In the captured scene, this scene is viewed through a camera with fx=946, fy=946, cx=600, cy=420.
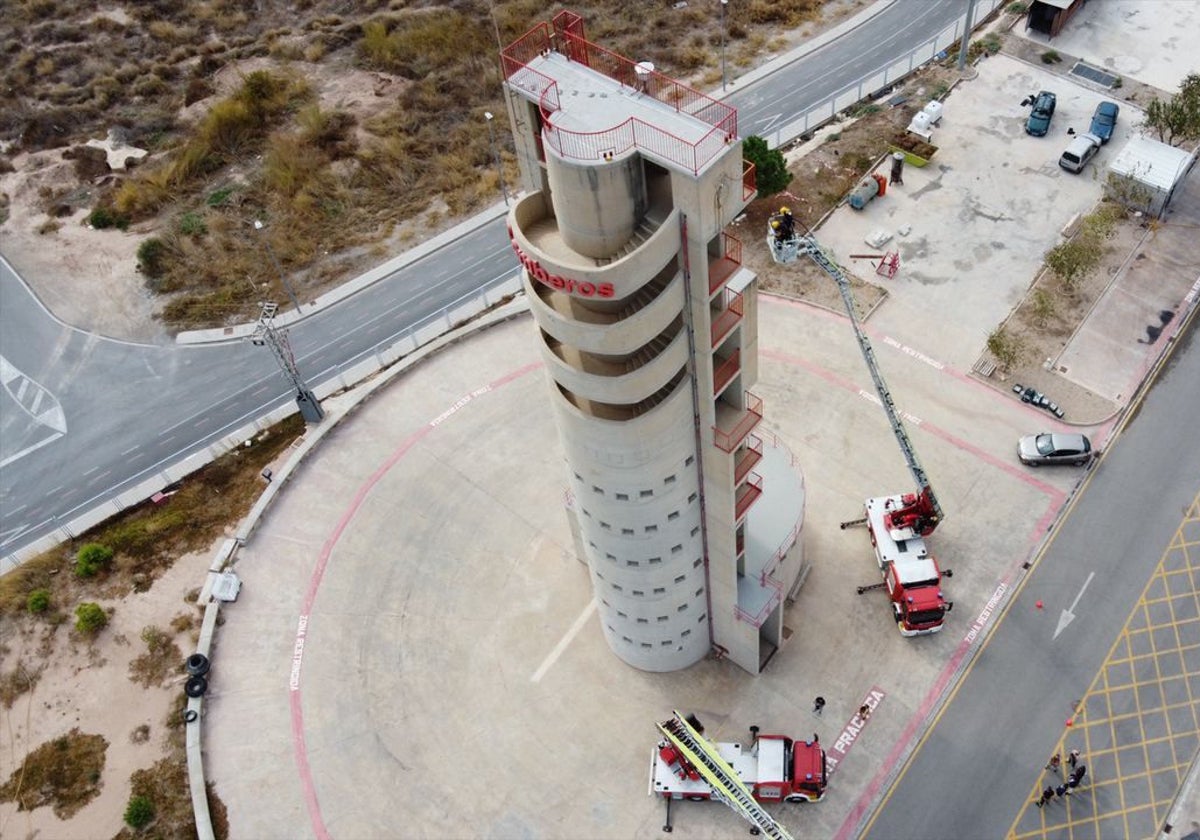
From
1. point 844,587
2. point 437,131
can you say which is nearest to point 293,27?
point 437,131

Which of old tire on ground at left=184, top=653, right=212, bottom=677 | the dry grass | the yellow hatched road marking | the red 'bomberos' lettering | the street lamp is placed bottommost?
the yellow hatched road marking

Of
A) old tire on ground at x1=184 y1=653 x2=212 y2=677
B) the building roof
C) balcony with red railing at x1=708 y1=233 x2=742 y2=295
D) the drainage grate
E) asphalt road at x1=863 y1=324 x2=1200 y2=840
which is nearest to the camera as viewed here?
balcony with red railing at x1=708 y1=233 x2=742 y2=295

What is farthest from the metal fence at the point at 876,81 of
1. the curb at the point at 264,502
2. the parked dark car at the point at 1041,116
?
the curb at the point at 264,502

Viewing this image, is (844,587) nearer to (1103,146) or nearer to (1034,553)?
(1034,553)

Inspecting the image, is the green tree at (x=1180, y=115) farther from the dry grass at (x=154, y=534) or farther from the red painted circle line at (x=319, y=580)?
the dry grass at (x=154, y=534)

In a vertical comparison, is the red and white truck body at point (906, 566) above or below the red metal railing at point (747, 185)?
below

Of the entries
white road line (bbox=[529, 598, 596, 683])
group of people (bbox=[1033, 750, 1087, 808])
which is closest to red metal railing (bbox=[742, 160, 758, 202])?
white road line (bbox=[529, 598, 596, 683])

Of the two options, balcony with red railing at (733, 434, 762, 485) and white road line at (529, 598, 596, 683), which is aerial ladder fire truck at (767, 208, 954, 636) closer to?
balcony with red railing at (733, 434, 762, 485)
